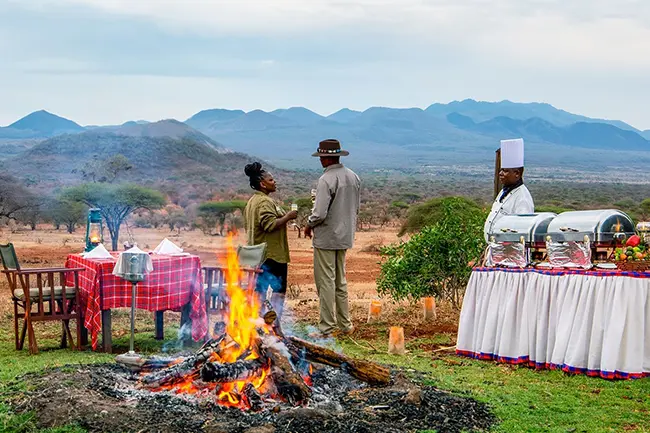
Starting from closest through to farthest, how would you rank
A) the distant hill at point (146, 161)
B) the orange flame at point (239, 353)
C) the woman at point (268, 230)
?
the orange flame at point (239, 353) < the woman at point (268, 230) < the distant hill at point (146, 161)

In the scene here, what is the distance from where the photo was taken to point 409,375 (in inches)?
301

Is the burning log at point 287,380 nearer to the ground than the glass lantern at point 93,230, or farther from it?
nearer to the ground

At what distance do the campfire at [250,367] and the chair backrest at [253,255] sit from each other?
1.31 m

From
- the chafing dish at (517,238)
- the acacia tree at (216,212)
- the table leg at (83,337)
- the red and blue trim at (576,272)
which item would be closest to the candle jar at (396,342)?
the red and blue trim at (576,272)

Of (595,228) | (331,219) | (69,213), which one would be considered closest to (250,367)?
(331,219)

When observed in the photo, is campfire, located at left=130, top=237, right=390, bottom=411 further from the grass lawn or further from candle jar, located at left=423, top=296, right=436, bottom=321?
candle jar, located at left=423, top=296, right=436, bottom=321

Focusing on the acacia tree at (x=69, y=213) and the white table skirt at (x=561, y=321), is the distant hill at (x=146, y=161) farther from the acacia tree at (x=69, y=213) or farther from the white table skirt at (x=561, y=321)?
the white table skirt at (x=561, y=321)

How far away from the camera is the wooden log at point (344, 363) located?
707 cm

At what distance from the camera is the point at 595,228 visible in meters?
8.24

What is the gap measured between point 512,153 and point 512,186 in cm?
38

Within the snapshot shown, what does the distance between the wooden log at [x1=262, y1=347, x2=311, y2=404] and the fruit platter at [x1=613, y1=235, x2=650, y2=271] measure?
3.18 m

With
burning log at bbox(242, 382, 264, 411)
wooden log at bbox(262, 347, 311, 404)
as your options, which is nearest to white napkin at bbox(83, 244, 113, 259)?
wooden log at bbox(262, 347, 311, 404)

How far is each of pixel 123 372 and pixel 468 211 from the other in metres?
6.99

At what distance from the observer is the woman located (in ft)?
31.2
